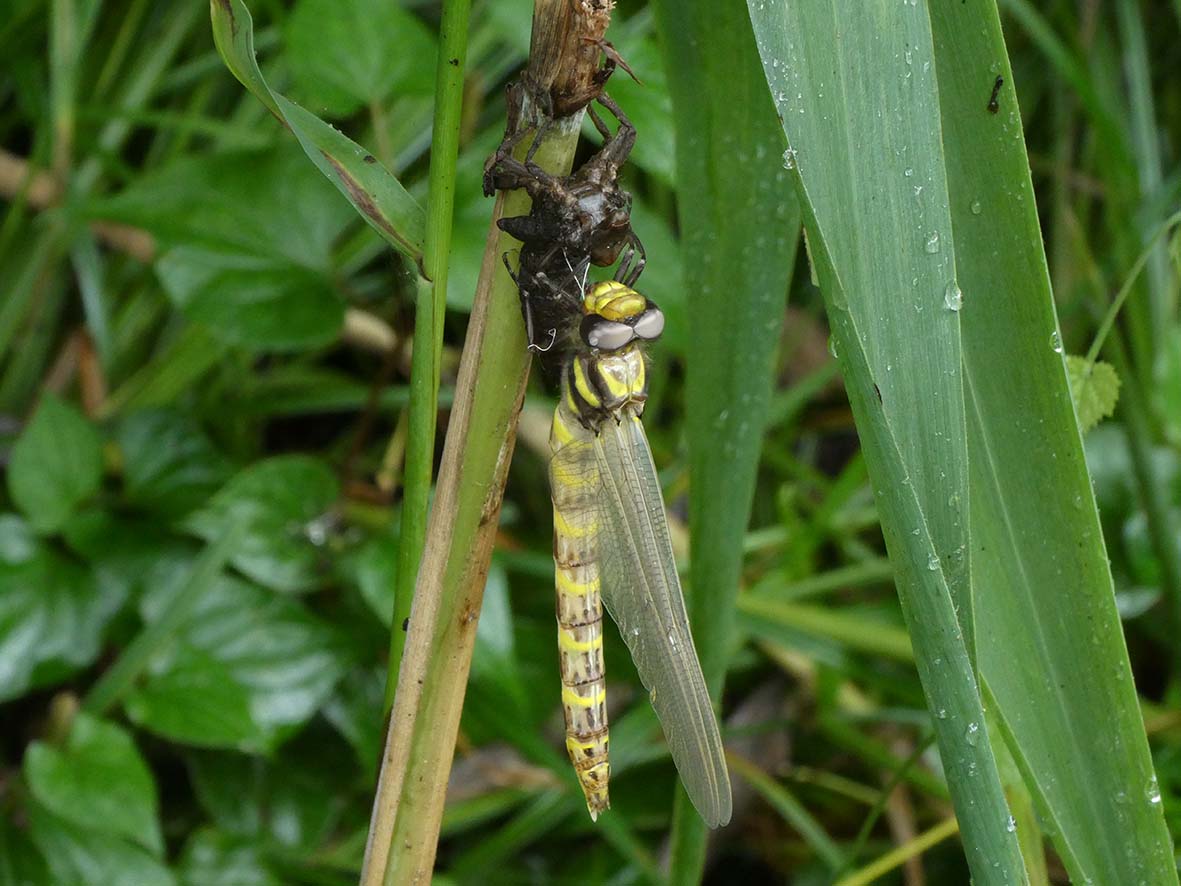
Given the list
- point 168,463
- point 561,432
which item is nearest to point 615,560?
point 561,432

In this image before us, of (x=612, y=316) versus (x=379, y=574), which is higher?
(x=612, y=316)

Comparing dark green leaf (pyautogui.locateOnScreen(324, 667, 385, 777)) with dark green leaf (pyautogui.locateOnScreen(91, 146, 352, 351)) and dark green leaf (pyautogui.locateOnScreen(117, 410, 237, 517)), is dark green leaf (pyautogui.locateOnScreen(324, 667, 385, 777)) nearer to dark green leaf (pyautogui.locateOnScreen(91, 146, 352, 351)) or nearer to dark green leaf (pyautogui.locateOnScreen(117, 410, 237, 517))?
dark green leaf (pyautogui.locateOnScreen(117, 410, 237, 517))

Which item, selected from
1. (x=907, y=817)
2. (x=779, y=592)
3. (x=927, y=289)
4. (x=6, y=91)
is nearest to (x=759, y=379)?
(x=927, y=289)

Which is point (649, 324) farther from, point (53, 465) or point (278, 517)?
point (53, 465)

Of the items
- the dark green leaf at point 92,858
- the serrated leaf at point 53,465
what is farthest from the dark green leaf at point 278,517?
the dark green leaf at point 92,858

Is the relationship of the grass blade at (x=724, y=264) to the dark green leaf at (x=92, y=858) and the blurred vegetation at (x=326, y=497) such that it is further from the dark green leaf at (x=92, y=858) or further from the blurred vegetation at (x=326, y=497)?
the dark green leaf at (x=92, y=858)

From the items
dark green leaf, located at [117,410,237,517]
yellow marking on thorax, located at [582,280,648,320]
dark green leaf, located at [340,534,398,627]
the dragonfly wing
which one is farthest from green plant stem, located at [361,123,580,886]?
dark green leaf, located at [117,410,237,517]
